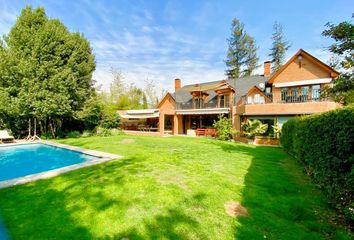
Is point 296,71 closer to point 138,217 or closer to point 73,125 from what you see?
point 138,217

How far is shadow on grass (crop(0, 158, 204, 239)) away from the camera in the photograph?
201 inches

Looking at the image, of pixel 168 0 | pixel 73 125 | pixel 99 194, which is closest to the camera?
pixel 99 194

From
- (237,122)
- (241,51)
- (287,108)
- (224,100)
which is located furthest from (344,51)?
(241,51)

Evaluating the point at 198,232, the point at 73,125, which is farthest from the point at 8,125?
the point at 198,232

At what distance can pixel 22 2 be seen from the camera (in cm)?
2852

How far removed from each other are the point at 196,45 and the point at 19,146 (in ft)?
132

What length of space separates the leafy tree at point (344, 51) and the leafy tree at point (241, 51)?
42864 millimetres

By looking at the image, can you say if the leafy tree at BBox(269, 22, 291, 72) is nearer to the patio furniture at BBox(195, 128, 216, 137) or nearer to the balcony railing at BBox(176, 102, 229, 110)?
the balcony railing at BBox(176, 102, 229, 110)

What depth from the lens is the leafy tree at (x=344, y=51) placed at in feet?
45.0

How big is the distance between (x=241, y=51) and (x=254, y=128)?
38368 mm

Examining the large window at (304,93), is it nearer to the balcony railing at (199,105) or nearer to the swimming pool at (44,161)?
the balcony railing at (199,105)

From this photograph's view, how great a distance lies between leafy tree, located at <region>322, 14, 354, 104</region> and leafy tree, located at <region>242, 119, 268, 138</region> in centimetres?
1072

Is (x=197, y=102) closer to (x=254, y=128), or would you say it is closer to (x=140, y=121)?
(x=254, y=128)

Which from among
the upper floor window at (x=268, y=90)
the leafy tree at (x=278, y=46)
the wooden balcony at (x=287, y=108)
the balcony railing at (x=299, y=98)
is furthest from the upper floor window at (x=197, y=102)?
the leafy tree at (x=278, y=46)
